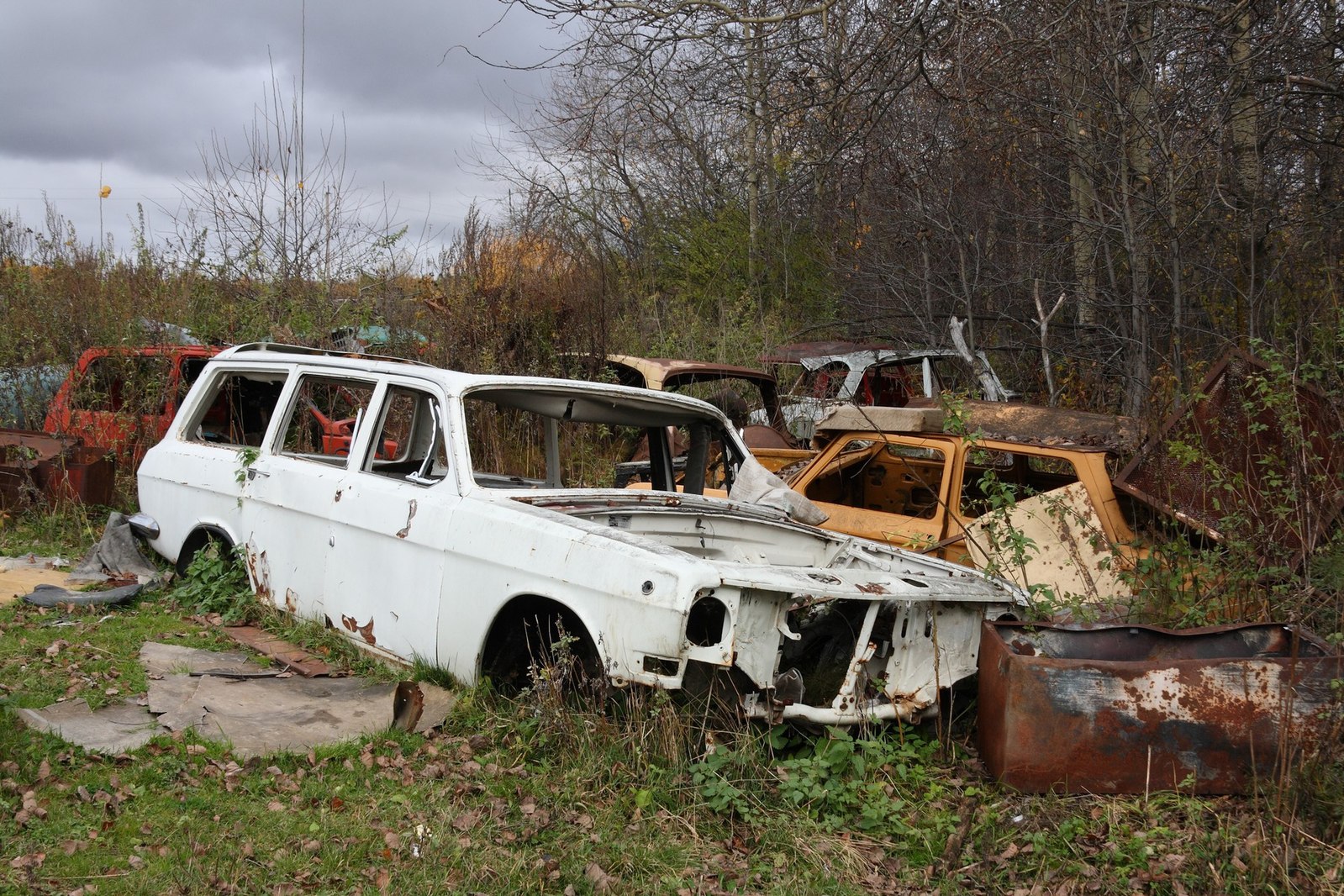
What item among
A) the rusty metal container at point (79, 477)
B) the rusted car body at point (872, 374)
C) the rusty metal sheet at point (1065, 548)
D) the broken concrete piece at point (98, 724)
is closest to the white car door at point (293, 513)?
the broken concrete piece at point (98, 724)

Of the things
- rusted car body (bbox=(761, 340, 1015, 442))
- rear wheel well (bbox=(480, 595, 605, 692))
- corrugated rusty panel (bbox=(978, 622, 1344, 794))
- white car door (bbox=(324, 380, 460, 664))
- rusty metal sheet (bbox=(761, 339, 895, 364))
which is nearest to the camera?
corrugated rusty panel (bbox=(978, 622, 1344, 794))

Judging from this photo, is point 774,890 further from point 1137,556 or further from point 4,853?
point 1137,556

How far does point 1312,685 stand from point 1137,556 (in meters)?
1.65

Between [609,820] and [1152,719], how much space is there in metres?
1.94

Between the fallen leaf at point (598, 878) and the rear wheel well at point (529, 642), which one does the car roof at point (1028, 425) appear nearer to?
the rear wheel well at point (529, 642)

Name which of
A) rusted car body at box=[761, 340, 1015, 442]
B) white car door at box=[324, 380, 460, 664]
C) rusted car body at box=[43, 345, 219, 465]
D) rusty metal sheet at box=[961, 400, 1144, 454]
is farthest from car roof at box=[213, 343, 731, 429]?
rusted car body at box=[761, 340, 1015, 442]

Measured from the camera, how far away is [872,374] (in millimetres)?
11352

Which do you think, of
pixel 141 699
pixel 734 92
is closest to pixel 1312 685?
pixel 141 699

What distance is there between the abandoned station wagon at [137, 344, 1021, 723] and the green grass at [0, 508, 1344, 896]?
0.26 metres

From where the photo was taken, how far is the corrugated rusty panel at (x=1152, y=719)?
3.80 m

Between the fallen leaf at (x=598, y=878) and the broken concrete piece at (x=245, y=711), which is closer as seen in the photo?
the fallen leaf at (x=598, y=878)

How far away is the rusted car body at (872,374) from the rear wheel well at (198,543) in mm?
5738

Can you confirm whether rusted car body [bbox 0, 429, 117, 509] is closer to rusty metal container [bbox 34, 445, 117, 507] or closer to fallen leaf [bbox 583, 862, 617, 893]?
rusty metal container [bbox 34, 445, 117, 507]

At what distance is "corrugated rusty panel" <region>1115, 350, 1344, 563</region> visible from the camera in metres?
5.02
